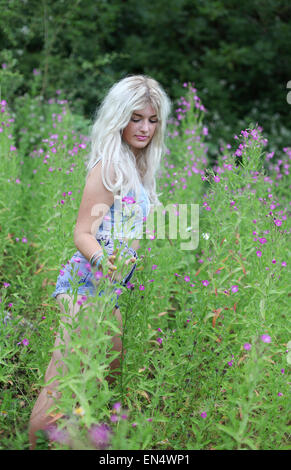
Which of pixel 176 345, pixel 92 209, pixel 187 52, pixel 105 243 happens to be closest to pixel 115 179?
pixel 92 209

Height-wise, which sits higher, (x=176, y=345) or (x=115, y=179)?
(x=115, y=179)

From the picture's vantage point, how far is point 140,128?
8.89 ft

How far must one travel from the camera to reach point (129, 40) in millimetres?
8750

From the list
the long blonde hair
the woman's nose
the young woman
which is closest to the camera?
the young woman

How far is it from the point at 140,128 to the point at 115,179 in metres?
0.35

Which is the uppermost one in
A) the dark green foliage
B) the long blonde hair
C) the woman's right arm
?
the dark green foliage

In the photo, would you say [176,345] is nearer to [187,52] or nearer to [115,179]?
[115,179]

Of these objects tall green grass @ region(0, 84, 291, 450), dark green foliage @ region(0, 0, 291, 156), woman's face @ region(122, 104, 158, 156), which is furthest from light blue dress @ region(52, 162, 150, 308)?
dark green foliage @ region(0, 0, 291, 156)

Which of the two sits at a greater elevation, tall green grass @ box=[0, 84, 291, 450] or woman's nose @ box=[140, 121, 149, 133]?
woman's nose @ box=[140, 121, 149, 133]

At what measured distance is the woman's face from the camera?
2.71 meters

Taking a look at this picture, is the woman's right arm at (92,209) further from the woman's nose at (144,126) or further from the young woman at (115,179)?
the woman's nose at (144,126)

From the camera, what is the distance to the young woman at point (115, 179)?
2416 mm

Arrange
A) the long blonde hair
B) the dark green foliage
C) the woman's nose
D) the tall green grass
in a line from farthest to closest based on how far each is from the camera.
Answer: the dark green foliage
the woman's nose
the long blonde hair
the tall green grass

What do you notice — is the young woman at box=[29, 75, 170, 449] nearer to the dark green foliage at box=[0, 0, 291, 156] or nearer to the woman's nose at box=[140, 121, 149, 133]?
the woman's nose at box=[140, 121, 149, 133]
